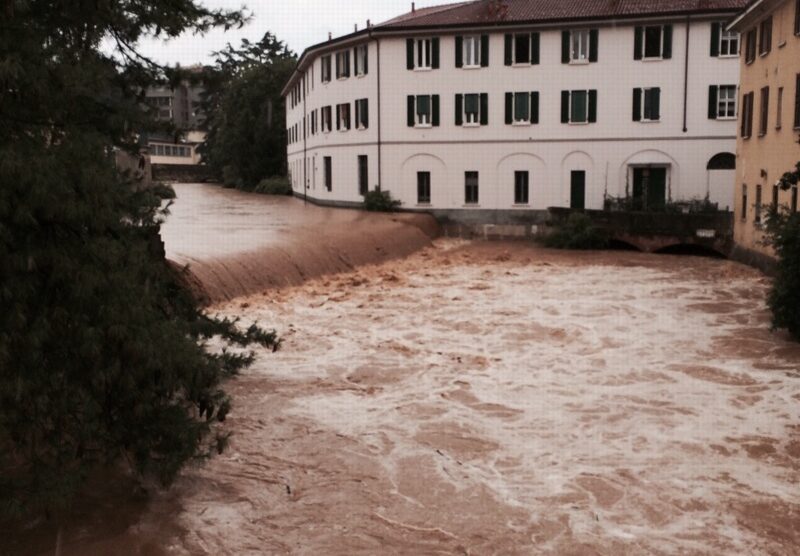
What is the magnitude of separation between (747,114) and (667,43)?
8.67 meters

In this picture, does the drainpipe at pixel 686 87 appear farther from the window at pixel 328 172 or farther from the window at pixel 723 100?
the window at pixel 328 172

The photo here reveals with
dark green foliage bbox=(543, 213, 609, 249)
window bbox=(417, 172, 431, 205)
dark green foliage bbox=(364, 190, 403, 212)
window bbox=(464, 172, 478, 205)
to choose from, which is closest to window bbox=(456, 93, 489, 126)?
window bbox=(464, 172, 478, 205)

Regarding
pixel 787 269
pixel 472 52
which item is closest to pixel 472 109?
pixel 472 52

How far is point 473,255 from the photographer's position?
30.7 metres

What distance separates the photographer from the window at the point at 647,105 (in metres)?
34.9

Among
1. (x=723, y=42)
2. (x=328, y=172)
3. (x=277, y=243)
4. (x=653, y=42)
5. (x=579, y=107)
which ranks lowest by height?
(x=277, y=243)

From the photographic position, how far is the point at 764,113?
24938mm

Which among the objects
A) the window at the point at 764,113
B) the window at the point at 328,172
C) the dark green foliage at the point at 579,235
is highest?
the window at the point at 764,113

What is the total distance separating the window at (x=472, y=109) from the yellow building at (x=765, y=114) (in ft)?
36.0

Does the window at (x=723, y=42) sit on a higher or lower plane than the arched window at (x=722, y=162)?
higher

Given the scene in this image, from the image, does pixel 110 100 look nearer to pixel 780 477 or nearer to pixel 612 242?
pixel 780 477

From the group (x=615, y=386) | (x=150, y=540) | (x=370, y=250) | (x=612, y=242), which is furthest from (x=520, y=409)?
(x=612, y=242)

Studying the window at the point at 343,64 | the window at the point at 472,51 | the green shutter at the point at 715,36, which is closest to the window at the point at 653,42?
the green shutter at the point at 715,36

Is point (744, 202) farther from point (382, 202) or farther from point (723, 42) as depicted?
point (382, 202)
